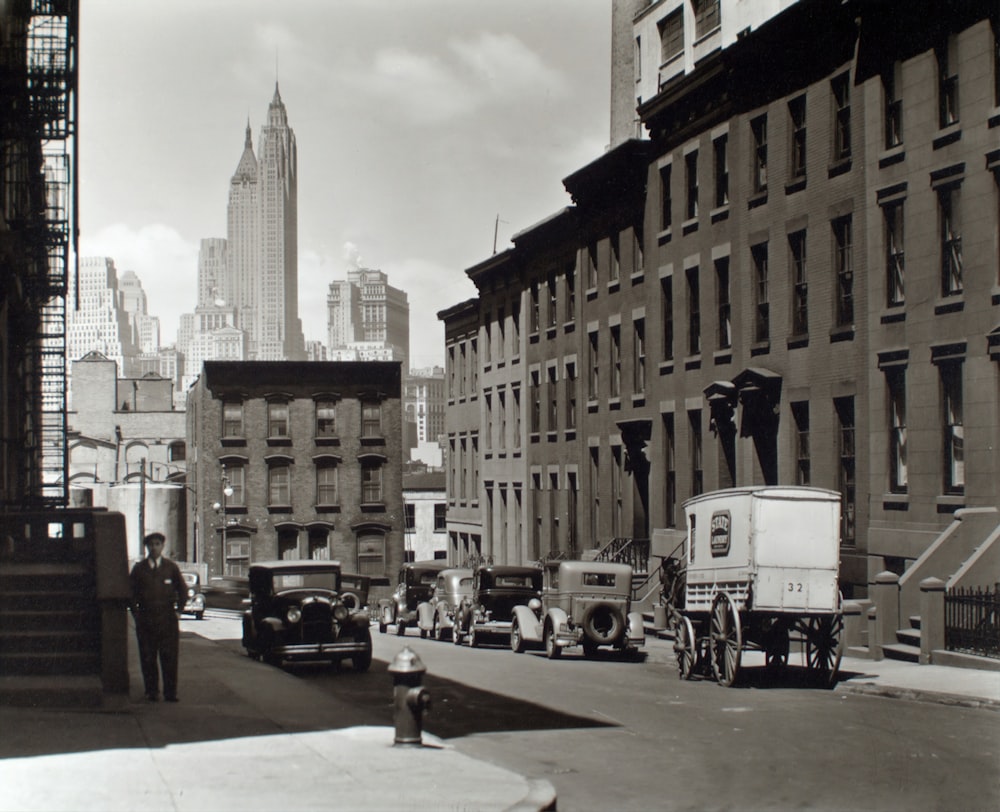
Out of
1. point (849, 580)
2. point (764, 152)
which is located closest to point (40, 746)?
point (849, 580)

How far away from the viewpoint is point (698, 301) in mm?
35750

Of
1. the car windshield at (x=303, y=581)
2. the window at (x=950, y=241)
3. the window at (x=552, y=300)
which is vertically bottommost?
the car windshield at (x=303, y=581)

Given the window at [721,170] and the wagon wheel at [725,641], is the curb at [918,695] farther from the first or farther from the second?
the window at [721,170]

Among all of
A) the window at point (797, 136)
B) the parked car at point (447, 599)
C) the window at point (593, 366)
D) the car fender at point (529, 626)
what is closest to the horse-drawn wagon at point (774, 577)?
the car fender at point (529, 626)

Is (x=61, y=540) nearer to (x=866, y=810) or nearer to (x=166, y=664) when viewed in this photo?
(x=166, y=664)

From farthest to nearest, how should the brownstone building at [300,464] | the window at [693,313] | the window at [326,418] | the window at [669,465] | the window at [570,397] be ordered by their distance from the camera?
the window at [326,418] → the brownstone building at [300,464] → the window at [570,397] → the window at [669,465] → the window at [693,313]

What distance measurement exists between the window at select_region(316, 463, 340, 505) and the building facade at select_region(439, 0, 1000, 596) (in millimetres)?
24520

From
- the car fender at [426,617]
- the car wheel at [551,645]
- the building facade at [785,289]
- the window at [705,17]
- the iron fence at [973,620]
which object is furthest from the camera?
the window at [705,17]

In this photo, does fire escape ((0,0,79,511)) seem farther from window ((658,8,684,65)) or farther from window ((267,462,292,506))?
window ((267,462,292,506))

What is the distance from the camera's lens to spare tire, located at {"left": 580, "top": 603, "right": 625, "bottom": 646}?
87.1ft

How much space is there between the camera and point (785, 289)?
31.0 m

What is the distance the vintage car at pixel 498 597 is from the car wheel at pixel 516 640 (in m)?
1.05

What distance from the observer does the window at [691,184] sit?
3606 centimetres

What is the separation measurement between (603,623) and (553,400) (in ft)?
70.2
